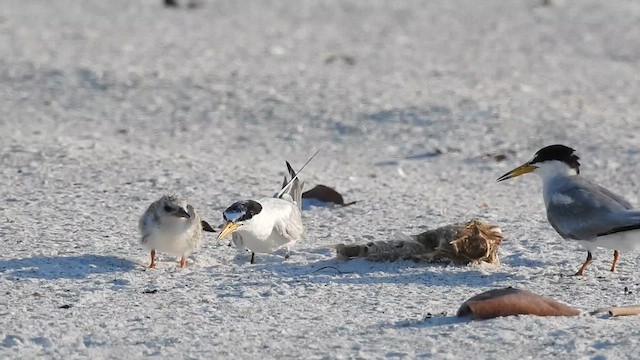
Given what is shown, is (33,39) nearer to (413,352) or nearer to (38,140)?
(38,140)

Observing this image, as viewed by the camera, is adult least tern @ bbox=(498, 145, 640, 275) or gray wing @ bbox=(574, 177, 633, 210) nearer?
adult least tern @ bbox=(498, 145, 640, 275)

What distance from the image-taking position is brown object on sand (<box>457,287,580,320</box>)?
4.64 meters

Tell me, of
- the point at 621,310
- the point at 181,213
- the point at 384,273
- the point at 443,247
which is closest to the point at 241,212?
the point at 181,213

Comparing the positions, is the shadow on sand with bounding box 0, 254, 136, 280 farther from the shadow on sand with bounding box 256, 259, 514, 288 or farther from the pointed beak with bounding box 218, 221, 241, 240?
the shadow on sand with bounding box 256, 259, 514, 288

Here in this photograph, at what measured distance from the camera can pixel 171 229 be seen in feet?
17.9

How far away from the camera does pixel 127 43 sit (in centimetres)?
1297

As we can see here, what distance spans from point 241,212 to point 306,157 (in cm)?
313

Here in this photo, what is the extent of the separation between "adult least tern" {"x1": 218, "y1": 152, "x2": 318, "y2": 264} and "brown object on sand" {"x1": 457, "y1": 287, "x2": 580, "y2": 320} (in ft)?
4.34

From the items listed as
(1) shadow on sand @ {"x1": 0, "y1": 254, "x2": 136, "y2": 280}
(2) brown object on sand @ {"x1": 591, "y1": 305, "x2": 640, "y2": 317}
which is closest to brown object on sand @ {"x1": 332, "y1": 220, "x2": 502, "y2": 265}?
(2) brown object on sand @ {"x1": 591, "y1": 305, "x2": 640, "y2": 317}

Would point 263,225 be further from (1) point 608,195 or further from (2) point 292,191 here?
(1) point 608,195

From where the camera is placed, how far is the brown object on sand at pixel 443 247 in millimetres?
5590

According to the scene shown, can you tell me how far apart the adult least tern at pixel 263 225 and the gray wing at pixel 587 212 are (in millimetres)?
1292

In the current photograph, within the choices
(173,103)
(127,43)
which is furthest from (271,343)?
(127,43)

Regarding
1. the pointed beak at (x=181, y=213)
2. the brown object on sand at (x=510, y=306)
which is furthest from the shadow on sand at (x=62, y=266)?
the brown object on sand at (x=510, y=306)
